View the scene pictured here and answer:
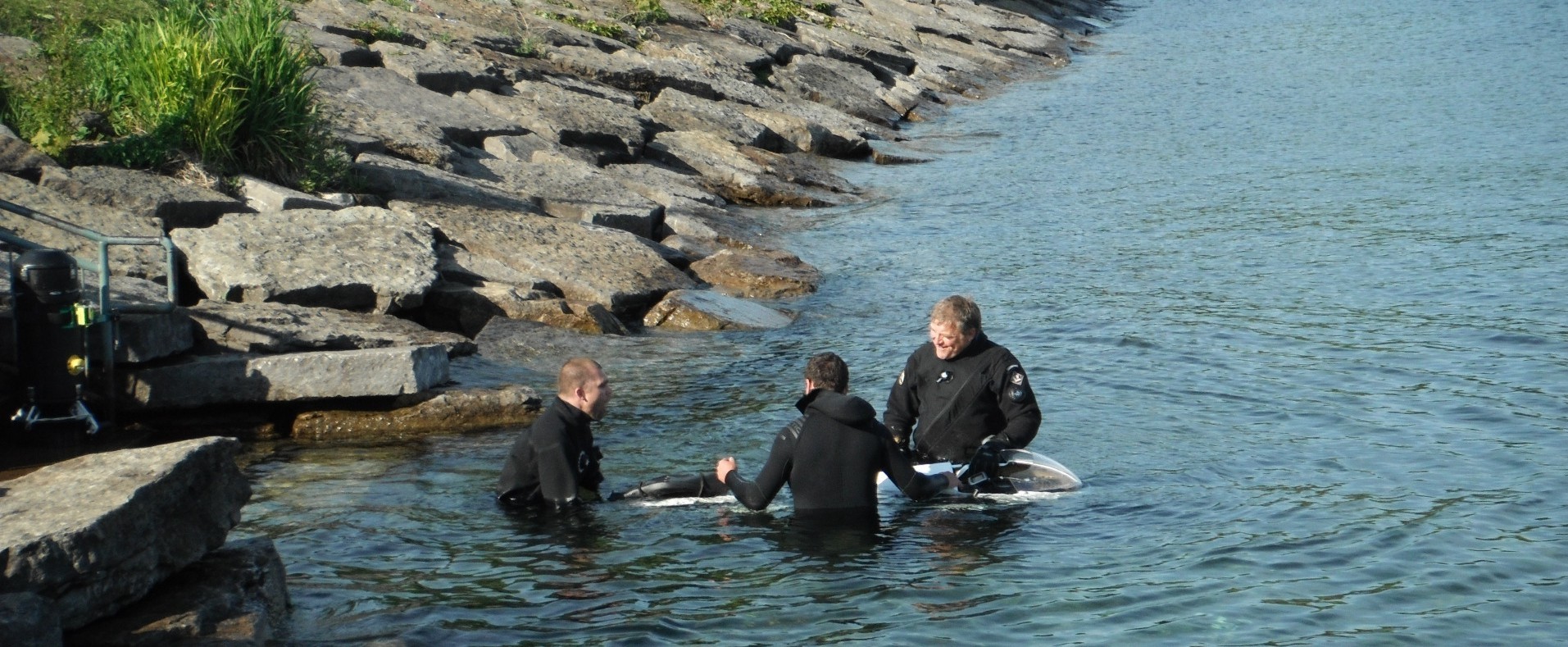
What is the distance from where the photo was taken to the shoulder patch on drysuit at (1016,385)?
8.34 m

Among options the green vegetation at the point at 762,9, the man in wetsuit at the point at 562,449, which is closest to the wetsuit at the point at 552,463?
the man in wetsuit at the point at 562,449

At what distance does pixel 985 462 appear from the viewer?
833cm

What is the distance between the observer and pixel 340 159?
14.5m

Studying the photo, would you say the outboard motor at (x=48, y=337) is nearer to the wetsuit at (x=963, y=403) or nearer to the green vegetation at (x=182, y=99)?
the green vegetation at (x=182, y=99)

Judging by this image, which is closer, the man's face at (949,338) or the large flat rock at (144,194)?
the man's face at (949,338)

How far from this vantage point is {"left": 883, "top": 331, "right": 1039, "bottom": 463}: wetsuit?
8.38 metres

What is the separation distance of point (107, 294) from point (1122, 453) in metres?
6.30

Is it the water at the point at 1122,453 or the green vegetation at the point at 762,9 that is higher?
the green vegetation at the point at 762,9

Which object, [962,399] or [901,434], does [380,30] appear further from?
[962,399]

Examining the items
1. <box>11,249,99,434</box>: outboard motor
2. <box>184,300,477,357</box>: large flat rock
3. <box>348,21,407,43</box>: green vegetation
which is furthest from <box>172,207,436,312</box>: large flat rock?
<box>348,21,407,43</box>: green vegetation

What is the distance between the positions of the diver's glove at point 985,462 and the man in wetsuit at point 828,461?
574 mm

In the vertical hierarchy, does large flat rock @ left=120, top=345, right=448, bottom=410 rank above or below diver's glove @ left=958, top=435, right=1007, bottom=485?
above

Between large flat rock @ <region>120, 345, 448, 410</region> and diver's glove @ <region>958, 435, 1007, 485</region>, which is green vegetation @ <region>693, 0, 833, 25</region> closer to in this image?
large flat rock @ <region>120, 345, 448, 410</region>

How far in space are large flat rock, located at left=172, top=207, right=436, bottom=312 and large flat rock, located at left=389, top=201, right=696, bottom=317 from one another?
992 millimetres
